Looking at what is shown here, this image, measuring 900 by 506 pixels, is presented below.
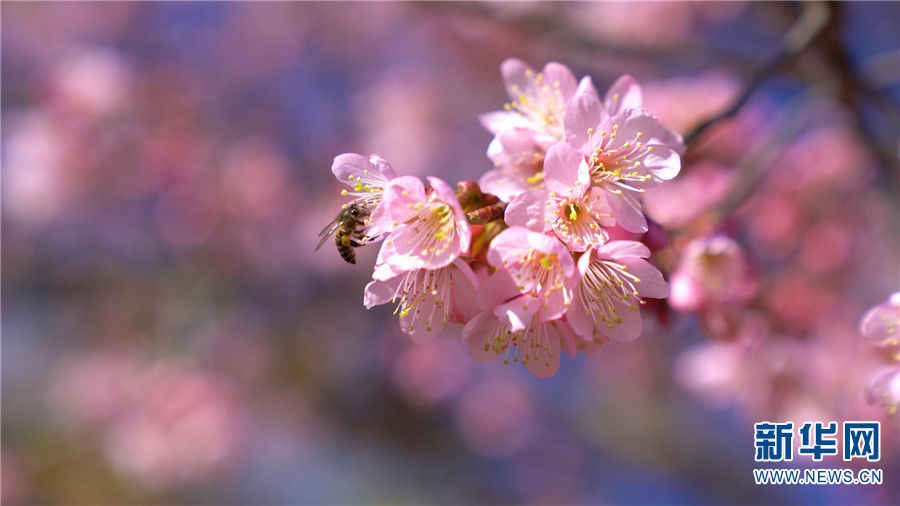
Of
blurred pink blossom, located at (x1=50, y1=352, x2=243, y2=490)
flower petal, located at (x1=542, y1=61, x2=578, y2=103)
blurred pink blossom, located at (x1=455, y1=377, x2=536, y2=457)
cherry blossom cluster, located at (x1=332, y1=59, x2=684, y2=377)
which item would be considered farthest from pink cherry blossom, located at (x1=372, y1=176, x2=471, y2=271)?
blurred pink blossom, located at (x1=455, y1=377, x2=536, y2=457)

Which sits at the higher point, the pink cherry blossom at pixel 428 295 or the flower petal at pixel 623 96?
the flower petal at pixel 623 96

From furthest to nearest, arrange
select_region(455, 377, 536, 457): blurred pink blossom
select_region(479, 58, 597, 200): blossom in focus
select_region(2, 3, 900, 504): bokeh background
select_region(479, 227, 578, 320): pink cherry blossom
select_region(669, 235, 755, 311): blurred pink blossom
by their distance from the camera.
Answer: select_region(455, 377, 536, 457): blurred pink blossom, select_region(2, 3, 900, 504): bokeh background, select_region(669, 235, 755, 311): blurred pink blossom, select_region(479, 58, 597, 200): blossom in focus, select_region(479, 227, 578, 320): pink cherry blossom

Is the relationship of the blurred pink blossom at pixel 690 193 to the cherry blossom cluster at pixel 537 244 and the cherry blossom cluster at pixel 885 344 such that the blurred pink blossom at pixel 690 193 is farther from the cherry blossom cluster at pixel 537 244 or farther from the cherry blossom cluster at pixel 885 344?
the cherry blossom cluster at pixel 537 244

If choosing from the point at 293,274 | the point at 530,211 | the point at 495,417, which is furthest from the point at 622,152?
the point at 495,417

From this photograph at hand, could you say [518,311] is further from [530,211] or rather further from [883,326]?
[883,326]

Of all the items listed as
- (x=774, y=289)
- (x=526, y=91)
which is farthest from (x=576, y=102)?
(x=774, y=289)

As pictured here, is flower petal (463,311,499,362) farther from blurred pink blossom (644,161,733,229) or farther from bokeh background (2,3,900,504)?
bokeh background (2,3,900,504)

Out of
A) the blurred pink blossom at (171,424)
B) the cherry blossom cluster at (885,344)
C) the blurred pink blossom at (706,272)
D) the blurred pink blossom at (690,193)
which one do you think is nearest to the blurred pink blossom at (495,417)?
the blurred pink blossom at (171,424)
